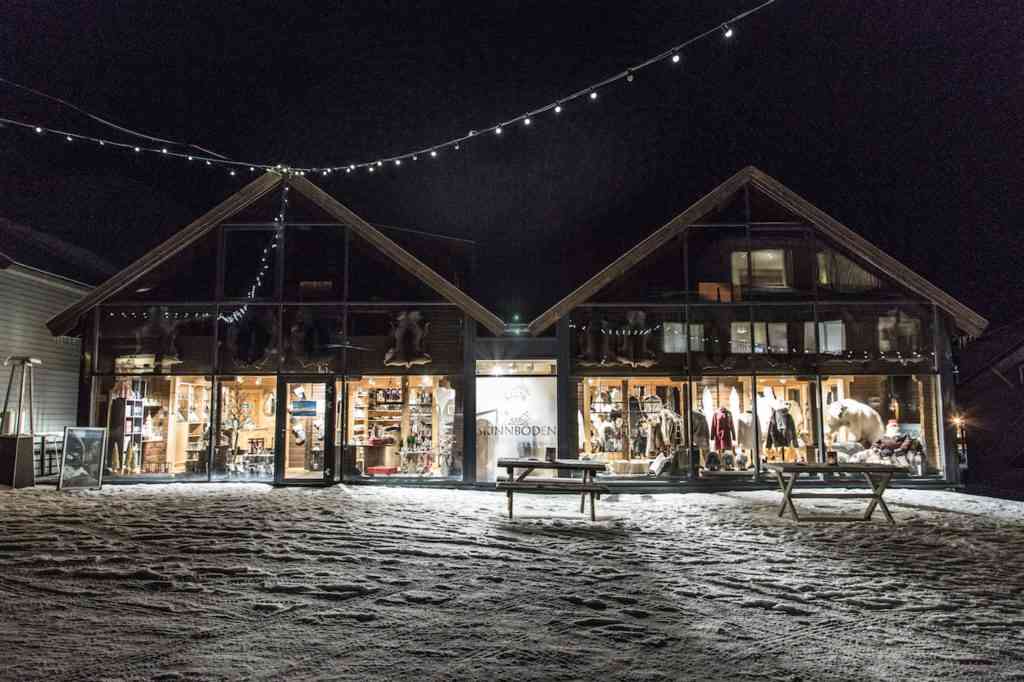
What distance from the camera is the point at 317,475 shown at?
12617mm

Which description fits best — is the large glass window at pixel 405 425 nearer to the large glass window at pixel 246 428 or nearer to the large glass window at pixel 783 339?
the large glass window at pixel 246 428

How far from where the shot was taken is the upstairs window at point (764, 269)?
1308 centimetres

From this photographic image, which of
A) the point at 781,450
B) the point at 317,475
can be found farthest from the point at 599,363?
the point at 317,475

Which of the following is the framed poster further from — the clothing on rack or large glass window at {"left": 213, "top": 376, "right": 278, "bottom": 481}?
the clothing on rack

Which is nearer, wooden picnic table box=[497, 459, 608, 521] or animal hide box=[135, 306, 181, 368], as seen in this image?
wooden picnic table box=[497, 459, 608, 521]

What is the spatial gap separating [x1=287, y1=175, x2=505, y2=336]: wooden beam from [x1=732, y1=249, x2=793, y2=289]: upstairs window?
4.72m

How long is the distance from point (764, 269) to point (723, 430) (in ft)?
10.7

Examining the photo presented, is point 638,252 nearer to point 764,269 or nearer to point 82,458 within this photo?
point 764,269

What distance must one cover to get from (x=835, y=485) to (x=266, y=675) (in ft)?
37.8

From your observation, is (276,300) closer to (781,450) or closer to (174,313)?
(174,313)

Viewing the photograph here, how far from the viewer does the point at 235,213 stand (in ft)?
43.3

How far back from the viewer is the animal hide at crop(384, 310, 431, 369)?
42.2ft

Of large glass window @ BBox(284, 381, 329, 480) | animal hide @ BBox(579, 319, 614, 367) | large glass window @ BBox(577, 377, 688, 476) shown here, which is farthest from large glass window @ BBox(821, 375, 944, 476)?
large glass window @ BBox(284, 381, 329, 480)

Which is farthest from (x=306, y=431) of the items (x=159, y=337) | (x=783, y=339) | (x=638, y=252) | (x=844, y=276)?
A: (x=844, y=276)
